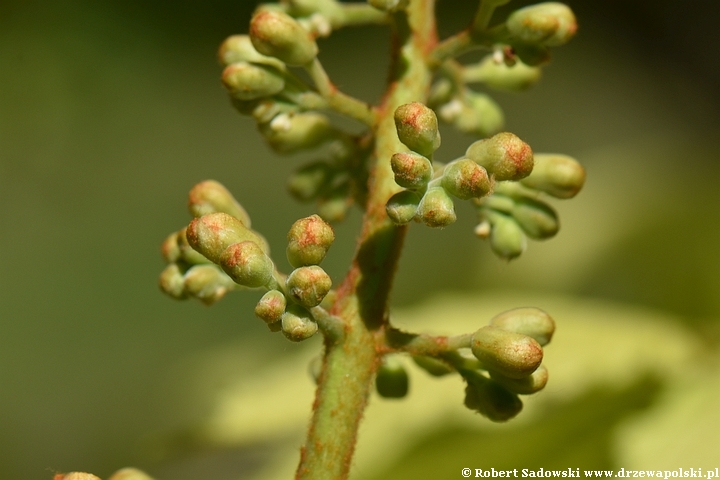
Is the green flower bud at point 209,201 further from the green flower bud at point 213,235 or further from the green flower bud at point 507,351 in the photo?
the green flower bud at point 507,351

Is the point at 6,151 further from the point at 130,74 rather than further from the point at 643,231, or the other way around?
the point at 643,231

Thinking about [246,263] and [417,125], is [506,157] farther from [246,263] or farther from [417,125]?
[246,263]

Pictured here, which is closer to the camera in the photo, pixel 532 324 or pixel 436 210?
pixel 436 210

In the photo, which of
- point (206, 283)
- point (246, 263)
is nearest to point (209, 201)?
point (206, 283)

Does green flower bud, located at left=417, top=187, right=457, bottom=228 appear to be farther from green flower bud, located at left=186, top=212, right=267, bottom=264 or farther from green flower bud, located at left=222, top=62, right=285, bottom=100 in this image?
green flower bud, located at left=222, top=62, right=285, bottom=100

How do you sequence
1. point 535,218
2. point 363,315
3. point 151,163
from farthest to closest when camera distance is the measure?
1. point 151,163
2. point 535,218
3. point 363,315

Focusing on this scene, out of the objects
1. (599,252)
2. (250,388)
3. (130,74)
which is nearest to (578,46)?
(130,74)

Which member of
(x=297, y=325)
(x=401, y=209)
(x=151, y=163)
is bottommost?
(x=297, y=325)
